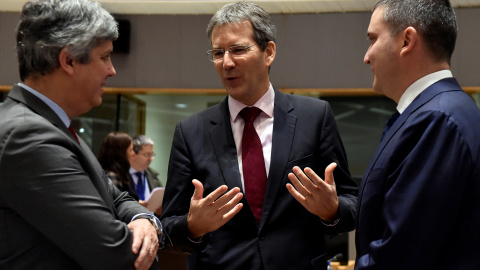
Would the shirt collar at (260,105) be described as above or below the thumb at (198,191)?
above

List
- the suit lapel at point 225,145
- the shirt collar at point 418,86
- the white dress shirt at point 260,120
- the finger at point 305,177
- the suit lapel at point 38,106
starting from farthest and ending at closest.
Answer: the white dress shirt at point 260,120 → the suit lapel at point 225,145 → the finger at point 305,177 → the shirt collar at point 418,86 → the suit lapel at point 38,106

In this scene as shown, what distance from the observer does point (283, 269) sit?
7.18 feet

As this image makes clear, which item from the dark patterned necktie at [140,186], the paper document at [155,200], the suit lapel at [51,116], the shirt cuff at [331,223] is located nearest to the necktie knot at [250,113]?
the shirt cuff at [331,223]

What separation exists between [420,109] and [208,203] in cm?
83

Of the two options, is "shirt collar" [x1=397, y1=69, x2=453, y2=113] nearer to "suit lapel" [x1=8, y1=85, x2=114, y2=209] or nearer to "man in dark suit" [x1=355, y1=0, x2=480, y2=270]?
"man in dark suit" [x1=355, y1=0, x2=480, y2=270]

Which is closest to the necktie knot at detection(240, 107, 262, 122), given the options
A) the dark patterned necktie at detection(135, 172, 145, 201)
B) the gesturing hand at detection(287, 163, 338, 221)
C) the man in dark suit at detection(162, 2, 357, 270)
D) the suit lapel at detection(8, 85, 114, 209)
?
the man in dark suit at detection(162, 2, 357, 270)

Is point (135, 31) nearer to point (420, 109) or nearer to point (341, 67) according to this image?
point (341, 67)

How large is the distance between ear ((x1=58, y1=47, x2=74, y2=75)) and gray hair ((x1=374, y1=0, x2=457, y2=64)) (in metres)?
1.03

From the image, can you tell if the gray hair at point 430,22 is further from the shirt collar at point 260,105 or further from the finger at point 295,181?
the shirt collar at point 260,105

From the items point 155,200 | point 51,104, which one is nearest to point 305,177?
point 51,104

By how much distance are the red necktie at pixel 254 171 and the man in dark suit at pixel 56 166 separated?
1.97ft

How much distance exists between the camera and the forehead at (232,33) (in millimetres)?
2418

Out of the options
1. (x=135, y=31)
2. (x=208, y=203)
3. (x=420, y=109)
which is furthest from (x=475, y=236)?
(x=135, y=31)

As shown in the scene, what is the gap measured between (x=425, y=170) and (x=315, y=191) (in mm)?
589
